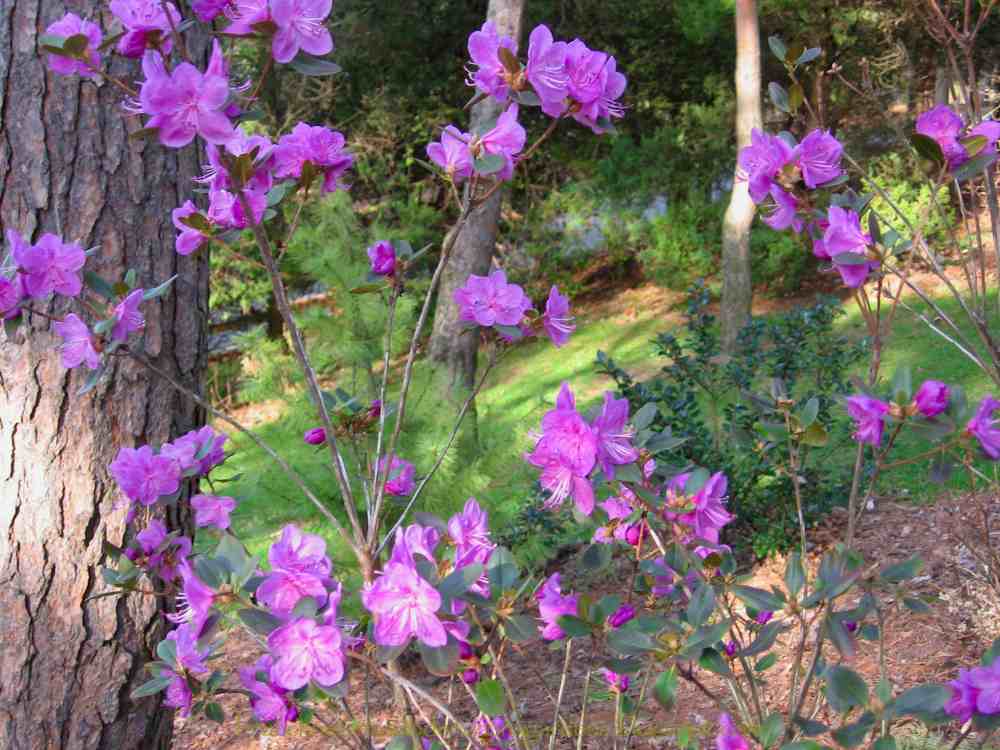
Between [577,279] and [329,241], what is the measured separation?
6183 mm

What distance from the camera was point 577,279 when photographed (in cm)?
1045

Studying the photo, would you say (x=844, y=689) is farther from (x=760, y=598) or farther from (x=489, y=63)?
(x=489, y=63)

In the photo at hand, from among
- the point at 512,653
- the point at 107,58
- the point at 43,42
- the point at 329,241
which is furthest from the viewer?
the point at 329,241

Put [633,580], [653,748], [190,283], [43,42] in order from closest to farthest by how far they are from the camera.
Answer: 1. [43,42]
2. [633,580]
3. [190,283]
4. [653,748]

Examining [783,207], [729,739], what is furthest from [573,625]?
[783,207]

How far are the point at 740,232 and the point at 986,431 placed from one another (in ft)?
21.1

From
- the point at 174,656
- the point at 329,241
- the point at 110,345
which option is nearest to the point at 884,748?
the point at 174,656

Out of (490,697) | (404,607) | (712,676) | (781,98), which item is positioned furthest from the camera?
(712,676)

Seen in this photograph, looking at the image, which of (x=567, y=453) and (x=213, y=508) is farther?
(x=213, y=508)

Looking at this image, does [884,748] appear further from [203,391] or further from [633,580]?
[203,391]

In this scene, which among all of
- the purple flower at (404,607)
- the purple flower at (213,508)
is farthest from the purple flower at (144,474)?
the purple flower at (404,607)

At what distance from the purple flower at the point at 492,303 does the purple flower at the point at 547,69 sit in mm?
253

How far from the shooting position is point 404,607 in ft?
3.21

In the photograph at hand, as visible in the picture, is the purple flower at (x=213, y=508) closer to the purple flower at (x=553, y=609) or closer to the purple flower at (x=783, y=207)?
the purple flower at (x=553, y=609)
